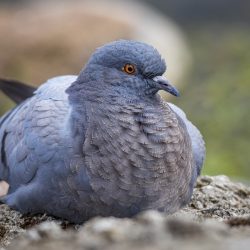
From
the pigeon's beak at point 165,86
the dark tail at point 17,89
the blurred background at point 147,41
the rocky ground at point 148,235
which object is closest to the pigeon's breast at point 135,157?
the pigeon's beak at point 165,86

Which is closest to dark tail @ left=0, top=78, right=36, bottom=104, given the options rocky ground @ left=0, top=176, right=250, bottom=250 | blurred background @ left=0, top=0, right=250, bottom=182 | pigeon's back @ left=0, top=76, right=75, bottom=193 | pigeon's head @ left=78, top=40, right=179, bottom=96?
pigeon's back @ left=0, top=76, right=75, bottom=193

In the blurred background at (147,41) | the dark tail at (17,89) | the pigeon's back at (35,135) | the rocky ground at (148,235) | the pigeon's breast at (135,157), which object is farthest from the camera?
the blurred background at (147,41)

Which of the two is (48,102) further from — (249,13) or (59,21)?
(249,13)

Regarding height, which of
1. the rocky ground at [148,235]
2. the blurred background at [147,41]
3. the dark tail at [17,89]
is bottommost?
the blurred background at [147,41]

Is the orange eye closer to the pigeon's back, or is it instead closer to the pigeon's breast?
the pigeon's breast

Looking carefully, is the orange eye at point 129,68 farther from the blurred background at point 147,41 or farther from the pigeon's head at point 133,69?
the blurred background at point 147,41

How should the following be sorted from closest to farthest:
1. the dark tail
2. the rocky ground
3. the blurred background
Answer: the rocky ground
the dark tail
the blurred background

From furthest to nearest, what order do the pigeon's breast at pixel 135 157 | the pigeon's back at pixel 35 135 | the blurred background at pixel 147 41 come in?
the blurred background at pixel 147 41, the pigeon's back at pixel 35 135, the pigeon's breast at pixel 135 157

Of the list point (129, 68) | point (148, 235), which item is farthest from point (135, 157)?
point (148, 235)
